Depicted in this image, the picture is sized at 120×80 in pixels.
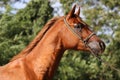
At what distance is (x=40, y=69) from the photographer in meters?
5.92

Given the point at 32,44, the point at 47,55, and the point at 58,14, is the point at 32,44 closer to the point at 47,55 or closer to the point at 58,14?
the point at 47,55

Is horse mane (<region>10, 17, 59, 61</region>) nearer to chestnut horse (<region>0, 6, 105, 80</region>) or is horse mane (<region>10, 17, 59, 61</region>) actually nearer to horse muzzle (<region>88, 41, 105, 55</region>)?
chestnut horse (<region>0, 6, 105, 80</region>)

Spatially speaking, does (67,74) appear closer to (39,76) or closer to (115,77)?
(115,77)

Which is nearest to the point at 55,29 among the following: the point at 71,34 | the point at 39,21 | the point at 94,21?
the point at 71,34

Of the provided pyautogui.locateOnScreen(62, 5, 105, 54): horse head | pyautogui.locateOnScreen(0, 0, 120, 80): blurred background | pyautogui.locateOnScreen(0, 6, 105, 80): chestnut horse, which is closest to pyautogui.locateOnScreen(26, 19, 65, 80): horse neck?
pyautogui.locateOnScreen(0, 6, 105, 80): chestnut horse

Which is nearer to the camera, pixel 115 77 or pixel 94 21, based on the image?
pixel 115 77

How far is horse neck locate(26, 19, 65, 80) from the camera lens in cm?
595

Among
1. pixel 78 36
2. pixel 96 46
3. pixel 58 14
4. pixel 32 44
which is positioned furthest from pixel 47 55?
pixel 58 14

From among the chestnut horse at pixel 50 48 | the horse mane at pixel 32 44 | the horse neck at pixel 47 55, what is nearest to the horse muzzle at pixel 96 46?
the chestnut horse at pixel 50 48

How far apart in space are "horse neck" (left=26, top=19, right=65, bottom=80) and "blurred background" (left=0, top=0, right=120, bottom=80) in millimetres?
6807

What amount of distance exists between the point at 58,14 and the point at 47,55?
12.4m

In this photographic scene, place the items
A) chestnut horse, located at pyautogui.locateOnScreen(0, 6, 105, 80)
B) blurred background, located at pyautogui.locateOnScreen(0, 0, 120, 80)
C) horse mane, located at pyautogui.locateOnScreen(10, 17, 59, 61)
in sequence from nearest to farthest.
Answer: chestnut horse, located at pyautogui.locateOnScreen(0, 6, 105, 80), horse mane, located at pyautogui.locateOnScreen(10, 17, 59, 61), blurred background, located at pyautogui.locateOnScreen(0, 0, 120, 80)

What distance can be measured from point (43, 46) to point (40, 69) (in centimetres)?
33

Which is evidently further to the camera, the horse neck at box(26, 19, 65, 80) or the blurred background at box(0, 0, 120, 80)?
the blurred background at box(0, 0, 120, 80)
